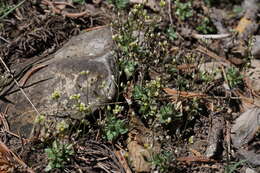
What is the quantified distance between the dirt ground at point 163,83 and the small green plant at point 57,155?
74 millimetres

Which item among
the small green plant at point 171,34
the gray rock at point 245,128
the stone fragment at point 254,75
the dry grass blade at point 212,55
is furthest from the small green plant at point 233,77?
the small green plant at point 171,34

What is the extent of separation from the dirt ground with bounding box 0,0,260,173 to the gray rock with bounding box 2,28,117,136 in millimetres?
124

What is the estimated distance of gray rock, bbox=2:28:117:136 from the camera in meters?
3.60

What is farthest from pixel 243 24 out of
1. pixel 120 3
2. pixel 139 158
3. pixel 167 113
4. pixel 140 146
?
pixel 139 158

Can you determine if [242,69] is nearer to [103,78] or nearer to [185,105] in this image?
[185,105]

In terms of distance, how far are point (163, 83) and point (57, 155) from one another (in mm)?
1487

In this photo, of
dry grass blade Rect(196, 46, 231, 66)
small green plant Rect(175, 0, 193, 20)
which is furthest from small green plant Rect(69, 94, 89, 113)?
small green plant Rect(175, 0, 193, 20)

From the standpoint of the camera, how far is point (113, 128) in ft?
11.8

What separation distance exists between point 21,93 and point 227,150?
2.17 m

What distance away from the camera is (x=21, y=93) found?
3.77 m

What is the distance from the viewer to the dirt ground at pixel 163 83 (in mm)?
3453

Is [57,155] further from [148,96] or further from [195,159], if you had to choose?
[195,159]

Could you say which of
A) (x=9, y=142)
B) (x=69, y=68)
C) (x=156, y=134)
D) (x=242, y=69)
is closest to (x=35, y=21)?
(x=69, y=68)

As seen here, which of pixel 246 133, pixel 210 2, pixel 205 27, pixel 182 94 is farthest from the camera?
pixel 210 2
